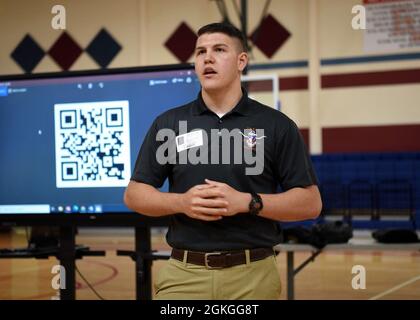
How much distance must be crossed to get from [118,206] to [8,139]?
3.08 feet

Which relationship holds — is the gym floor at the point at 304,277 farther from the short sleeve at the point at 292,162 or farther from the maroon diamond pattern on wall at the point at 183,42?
the maroon diamond pattern on wall at the point at 183,42

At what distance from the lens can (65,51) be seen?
509 inches

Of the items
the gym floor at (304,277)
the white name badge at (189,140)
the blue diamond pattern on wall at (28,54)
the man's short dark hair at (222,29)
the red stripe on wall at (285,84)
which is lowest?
the gym floor at (304,277)

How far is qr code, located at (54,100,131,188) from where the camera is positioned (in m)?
3.53

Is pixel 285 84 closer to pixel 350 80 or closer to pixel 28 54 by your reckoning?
pixel 350 80

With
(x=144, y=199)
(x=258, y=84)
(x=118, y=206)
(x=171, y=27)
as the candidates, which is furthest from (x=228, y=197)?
(x=171, y=27)

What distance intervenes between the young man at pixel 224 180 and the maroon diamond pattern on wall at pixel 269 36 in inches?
381

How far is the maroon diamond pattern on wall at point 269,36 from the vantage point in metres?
11.7

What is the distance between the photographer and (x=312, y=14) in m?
11.3

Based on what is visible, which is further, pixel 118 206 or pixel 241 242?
pixel 118 206

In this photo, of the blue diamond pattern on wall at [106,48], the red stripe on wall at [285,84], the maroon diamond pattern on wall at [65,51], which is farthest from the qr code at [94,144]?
the maroon diamond pattern on wall at [65,51]

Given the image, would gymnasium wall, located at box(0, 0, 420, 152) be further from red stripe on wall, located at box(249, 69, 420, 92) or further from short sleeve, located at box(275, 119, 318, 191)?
short sleeve, located at box(275, 119, 318, 191)
